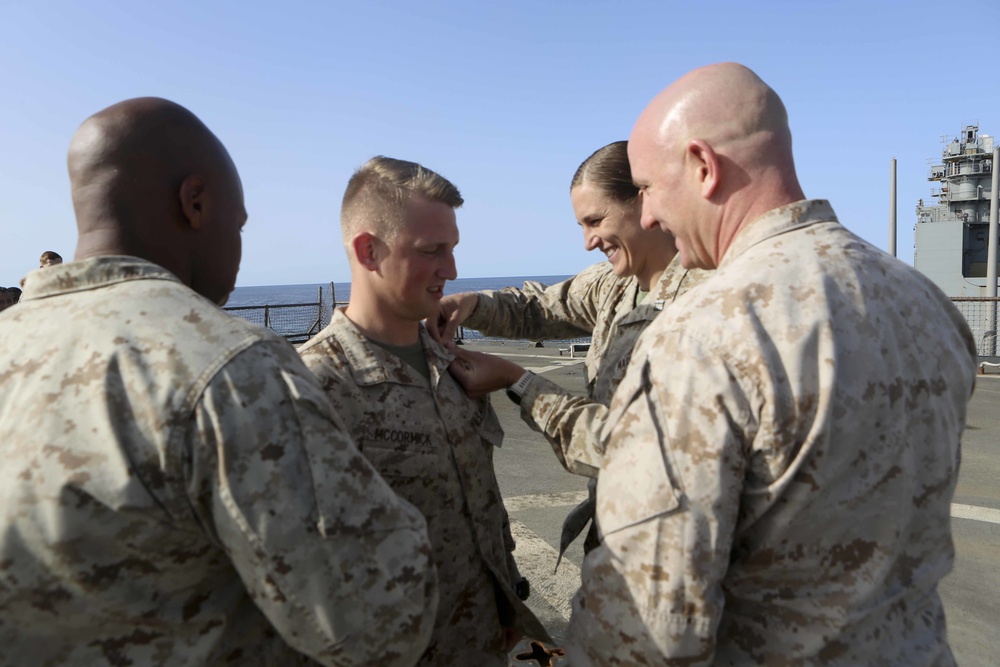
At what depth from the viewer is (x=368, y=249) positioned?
2770 millimetres

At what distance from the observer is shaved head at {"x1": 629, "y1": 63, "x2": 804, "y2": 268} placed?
6.52ft

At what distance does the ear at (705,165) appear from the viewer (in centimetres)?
200

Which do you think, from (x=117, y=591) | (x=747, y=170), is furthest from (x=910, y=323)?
(x=117, y=591)

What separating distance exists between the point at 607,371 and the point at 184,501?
1.92 metres

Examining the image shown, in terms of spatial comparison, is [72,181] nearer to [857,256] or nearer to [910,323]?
[857,256]

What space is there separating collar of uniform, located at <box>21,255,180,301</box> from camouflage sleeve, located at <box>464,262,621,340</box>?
2064mm

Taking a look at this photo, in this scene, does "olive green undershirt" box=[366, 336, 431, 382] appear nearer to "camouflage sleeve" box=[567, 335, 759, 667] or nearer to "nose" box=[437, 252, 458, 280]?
"nose" box=[437, 252, 458, 280]

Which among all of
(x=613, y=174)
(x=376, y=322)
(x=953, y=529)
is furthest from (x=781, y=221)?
(x=953, y=529)

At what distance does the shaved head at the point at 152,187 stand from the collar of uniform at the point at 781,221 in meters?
1.29

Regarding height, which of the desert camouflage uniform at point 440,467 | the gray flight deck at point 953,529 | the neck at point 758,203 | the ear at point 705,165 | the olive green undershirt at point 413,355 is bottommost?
the gray flight deck at point 953,529

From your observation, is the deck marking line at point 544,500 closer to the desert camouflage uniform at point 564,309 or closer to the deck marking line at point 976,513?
the desert camouflage uniform at point 564,309

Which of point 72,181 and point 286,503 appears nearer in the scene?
point 286,503

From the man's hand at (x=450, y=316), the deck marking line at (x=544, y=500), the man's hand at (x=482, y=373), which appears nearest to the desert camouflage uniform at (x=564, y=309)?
the man's hand at (x=450, y=316)

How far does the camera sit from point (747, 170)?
2.00m
